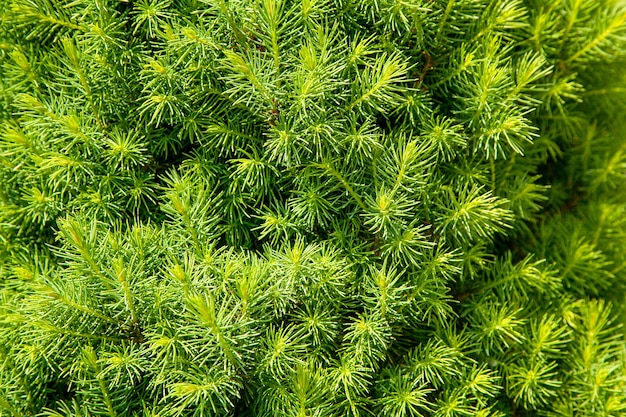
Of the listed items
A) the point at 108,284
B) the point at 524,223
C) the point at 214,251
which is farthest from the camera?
the point at 524,223

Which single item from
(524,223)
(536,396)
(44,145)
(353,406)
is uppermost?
(44,145)

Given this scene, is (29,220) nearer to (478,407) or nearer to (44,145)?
(44,145)

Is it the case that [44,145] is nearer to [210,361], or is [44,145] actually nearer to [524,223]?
[210,361]

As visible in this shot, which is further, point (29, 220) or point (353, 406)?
point (29, 220)

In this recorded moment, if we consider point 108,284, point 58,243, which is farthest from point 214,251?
point 58,243

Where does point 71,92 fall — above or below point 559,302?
above

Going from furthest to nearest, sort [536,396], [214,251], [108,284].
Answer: [536,396], [214,251], [108,284]

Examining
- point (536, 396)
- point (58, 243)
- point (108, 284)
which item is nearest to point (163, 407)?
point (108, 284)
